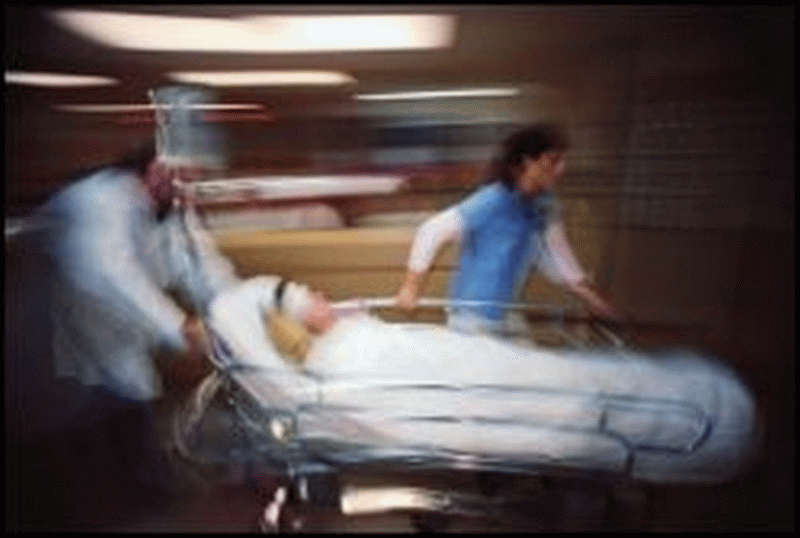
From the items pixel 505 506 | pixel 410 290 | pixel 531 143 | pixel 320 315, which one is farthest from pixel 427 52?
pixel 505 506

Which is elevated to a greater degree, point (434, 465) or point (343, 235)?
point (343, 235)

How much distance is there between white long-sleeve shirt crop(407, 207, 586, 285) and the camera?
1846mm

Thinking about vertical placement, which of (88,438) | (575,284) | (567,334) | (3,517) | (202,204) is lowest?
(3,517)

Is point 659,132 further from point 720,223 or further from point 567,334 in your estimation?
point 567,334

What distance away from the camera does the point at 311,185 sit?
1.86 meters

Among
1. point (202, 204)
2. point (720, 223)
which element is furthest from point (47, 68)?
point (720, 223)

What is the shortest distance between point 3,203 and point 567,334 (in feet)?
4.49

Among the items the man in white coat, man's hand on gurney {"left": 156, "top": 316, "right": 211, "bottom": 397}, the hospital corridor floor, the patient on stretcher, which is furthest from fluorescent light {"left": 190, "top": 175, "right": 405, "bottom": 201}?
the hospital corridor floor

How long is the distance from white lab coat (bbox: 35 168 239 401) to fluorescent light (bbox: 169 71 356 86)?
28cm

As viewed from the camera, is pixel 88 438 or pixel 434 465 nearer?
pixel 434 465

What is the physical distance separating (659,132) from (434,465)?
3.04 feet

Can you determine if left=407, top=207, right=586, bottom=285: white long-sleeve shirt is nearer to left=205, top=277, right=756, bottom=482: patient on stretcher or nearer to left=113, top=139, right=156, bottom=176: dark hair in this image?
left=205, top=277, right=756, bottom=482: patient on stretcher

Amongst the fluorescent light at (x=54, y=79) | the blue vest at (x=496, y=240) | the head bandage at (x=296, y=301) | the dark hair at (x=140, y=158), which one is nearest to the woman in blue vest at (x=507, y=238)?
the blue vest at (x=496, y=240)

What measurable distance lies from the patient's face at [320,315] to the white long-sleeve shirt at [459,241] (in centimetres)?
21
